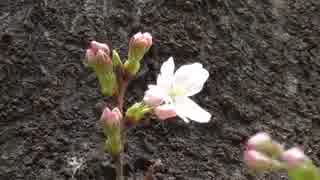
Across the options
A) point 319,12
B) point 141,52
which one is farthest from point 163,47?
point 319,12

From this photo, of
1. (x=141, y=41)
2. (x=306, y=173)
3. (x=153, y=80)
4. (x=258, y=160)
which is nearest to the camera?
(x=306, y=173)

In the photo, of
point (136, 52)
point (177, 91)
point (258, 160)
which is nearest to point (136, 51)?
point (136, 52)

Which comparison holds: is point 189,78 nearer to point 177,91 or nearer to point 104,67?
point 177,91

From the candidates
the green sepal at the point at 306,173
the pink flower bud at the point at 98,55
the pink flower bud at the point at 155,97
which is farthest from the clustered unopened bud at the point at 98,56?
the green sepal at the point at 306,173

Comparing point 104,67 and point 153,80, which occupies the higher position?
point 104,67

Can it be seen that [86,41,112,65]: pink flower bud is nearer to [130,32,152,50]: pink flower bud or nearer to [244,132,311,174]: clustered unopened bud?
[130,32,152,50]: pink flower bud

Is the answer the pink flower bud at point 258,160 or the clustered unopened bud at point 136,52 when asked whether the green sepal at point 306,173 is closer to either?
the pink flower bud at point 258,160
